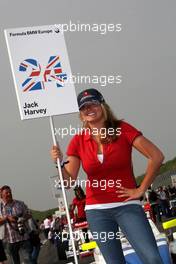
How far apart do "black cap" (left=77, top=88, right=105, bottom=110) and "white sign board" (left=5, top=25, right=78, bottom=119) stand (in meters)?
1.93

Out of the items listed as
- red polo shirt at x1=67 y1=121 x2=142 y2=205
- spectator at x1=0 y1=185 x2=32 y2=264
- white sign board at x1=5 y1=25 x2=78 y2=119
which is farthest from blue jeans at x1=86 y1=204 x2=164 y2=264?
spectator at x1=0 y1=185 x2=32 y2=264

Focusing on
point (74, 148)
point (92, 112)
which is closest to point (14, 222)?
point (74, 148)

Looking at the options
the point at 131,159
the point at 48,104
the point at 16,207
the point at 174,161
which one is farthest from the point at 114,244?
the point at 174,161

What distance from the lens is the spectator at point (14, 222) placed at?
1098 centimetres

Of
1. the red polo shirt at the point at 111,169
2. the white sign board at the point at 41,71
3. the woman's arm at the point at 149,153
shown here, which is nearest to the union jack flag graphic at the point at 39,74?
the white sign board at the point at 41,71

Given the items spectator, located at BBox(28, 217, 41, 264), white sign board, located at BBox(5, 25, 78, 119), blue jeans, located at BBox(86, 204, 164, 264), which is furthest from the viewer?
spectator, located at BBox(28, 217, 41, 264)

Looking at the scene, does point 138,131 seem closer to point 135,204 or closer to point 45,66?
point 135,204

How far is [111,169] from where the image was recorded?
4863 mm

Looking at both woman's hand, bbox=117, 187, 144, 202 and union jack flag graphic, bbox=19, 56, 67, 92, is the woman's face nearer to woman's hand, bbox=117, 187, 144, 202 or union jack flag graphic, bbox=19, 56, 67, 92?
woman's hand, bbox=117, 187, 144, 202

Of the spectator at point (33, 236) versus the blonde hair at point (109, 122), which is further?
the spectator at point (33, 236)

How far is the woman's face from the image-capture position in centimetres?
504

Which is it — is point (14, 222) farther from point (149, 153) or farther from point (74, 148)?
point (149, 153)

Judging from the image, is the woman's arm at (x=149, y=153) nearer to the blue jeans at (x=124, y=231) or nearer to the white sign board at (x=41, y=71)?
the blue jeans at (x=124, y=231)

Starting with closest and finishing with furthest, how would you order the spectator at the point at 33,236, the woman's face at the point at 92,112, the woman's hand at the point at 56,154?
the woman's face at the point at 92,112, the woman's hand at the point at 56,154, the spectator at the point at 33,236
